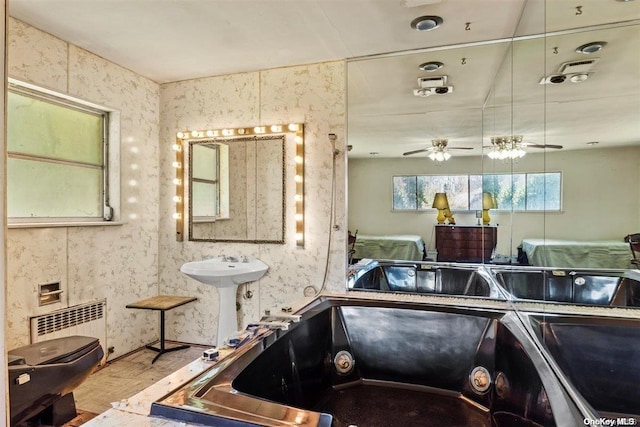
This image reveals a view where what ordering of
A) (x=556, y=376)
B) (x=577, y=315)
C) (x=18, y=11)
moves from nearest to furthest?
(x=556, y=376) < (x=577, y=315) < (x=18, y=11)

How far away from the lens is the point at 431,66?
2.71m

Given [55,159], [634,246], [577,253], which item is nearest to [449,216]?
[577,253]

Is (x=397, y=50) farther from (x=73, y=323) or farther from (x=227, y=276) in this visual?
(x=73, y=323)

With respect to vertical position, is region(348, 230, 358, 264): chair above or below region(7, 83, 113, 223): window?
below

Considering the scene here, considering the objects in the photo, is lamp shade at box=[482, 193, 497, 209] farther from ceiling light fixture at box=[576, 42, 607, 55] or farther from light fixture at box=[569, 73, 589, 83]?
ceiling light fixture at box=[576, 42, 607, 55]

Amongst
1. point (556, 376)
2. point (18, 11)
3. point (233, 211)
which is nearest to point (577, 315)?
point (556, 376)

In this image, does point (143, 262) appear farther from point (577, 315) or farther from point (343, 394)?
point (577, 315)

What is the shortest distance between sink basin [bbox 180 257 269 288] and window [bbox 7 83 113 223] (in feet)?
2.76

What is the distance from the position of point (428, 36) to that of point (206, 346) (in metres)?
3.01


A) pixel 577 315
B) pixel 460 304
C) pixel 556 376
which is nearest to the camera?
pixel 556 376

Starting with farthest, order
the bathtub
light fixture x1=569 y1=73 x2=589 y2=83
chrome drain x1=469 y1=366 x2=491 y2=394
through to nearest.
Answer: chrome drain x1=469 y1=366 x2=491 y2=394
light fixture x1=569 y1=73 x2=589 y2=83
the bathtub

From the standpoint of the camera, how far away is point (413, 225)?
9.14 feet

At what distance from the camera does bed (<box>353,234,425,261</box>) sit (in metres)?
2.83

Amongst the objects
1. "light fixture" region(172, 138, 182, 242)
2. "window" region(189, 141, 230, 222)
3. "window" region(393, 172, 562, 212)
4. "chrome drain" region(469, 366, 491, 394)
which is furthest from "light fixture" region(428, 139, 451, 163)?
"light fixture" region(172, 138, 182, 242)
